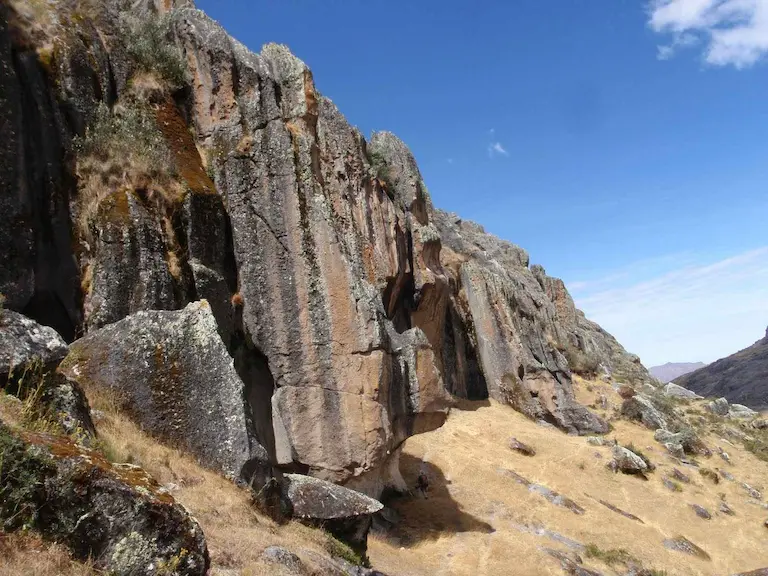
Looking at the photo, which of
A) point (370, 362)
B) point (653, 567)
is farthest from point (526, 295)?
point (370, 362)

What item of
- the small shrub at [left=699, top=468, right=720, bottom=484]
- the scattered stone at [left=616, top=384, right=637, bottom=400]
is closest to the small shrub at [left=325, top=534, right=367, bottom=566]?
the small shrub at [left=699, top=468, right=720, bottom=484]

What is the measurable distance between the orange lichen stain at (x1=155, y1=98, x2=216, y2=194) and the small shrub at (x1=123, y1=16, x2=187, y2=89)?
2.74 ft

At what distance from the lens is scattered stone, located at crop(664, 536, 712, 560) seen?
642 inches

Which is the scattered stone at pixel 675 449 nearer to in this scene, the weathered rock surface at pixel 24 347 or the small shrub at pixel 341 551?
the small shrub at pixel 341 551

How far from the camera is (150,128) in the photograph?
40.4 feet

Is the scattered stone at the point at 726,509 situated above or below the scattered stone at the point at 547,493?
below

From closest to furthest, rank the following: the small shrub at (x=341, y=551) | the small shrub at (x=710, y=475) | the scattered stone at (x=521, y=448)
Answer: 1. the small shrub at (x=341, y=551)
2. the scattered stone at (x=521, y=448)
3. the small shrub at (x=710, y=475)

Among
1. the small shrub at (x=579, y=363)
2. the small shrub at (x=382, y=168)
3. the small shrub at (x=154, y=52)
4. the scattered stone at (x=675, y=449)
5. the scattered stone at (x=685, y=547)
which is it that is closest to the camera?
the small shrub at (x=154, y=52)

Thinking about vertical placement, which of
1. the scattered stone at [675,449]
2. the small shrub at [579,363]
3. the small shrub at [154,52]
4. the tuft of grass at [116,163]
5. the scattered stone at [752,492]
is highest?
the small shrub at [154,52]

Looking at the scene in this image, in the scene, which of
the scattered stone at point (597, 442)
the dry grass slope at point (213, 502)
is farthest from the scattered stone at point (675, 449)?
the dry grass slope at point (213, 502)

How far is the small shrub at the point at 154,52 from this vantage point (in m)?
13.7

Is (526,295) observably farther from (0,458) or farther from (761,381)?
(761,381)

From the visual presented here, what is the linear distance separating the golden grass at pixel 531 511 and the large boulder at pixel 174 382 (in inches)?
170

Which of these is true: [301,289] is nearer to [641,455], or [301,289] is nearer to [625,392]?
[641,455]
